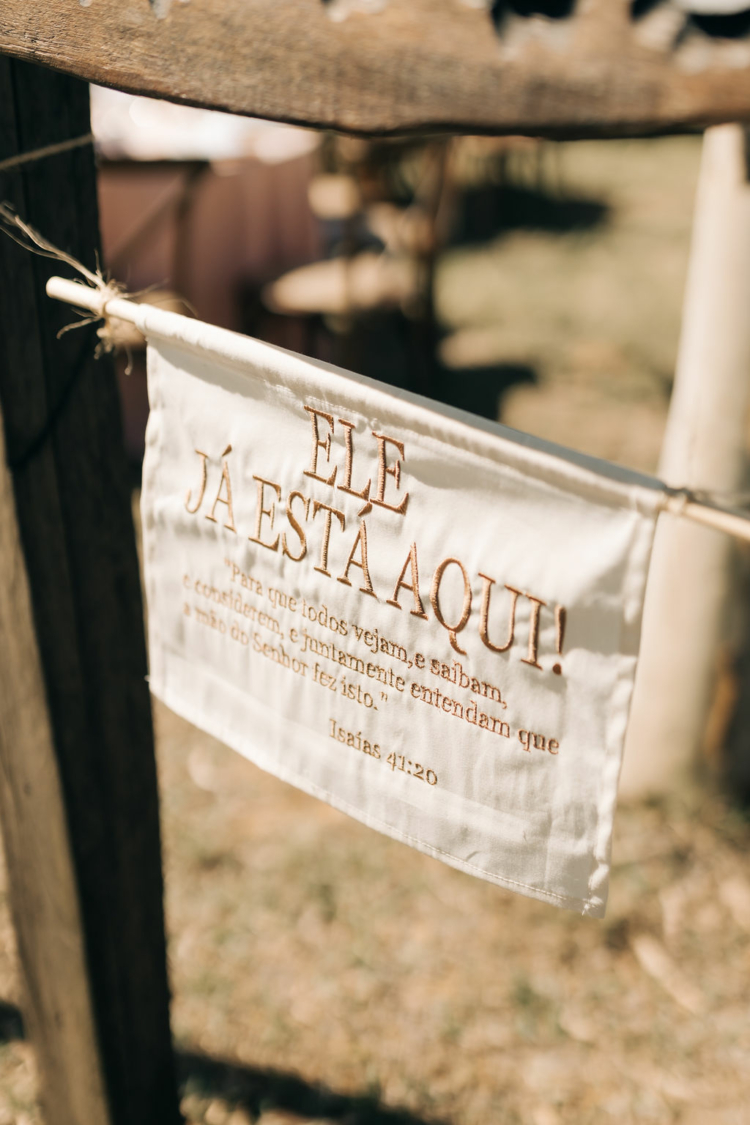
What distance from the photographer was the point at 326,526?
1.05 m

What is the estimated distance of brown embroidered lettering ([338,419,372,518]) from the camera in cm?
99

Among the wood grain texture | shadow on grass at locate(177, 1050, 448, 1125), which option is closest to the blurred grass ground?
shadow on grass at locate(177, 1050, 448, 1125)

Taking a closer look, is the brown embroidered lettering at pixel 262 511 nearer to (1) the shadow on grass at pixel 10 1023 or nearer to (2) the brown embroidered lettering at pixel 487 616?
(2) the brown embroidered lettering at pixel 487 616

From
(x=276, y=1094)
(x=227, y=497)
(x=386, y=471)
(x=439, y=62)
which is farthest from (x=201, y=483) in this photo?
(x=276, y=1094)

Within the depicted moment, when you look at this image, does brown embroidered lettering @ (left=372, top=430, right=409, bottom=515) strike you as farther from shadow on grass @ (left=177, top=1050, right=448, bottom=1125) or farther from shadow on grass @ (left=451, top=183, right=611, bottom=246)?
shadow on grass @ (left=451, top=183, right=611, bottom=246)

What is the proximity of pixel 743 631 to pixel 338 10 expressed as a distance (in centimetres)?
215

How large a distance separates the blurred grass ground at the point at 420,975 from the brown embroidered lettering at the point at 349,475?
1.49 meters

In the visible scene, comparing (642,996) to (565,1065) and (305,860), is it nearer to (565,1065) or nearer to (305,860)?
(565,1065)

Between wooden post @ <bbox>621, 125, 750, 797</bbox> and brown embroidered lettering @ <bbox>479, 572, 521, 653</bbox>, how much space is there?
1.58 metres

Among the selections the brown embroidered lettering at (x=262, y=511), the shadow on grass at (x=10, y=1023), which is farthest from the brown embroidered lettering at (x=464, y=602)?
the shadow on grass at (x=10, y=1023)

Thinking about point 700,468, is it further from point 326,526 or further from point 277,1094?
point 277,1094

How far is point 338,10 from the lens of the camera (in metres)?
0.73

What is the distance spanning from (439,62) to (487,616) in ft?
1.62

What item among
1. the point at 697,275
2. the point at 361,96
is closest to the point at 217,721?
the point at 361,96
